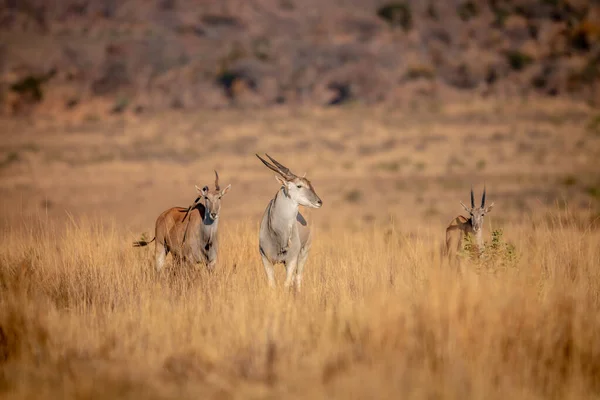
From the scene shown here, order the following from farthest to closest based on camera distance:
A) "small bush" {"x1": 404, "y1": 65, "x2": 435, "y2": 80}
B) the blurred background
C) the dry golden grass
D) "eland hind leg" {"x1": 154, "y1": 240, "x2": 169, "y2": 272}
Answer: "small bush" {"x1": 404, "y1": 65, "x2": 435, "y2": 80} < the blurred background < "eland hind leg" {"x1": 154, "y1": 240, "x2": 169, "y2": 272} < the dry golden grass

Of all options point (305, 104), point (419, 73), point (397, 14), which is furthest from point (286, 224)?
point (397, 14)

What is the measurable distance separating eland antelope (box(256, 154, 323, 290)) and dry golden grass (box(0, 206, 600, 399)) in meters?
0.59

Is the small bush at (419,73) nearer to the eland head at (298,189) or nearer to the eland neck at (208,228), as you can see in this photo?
the eland head at (298,189)

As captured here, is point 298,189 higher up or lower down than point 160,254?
higher up

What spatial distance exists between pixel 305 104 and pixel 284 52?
838cm

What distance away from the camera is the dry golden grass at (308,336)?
18.9ft

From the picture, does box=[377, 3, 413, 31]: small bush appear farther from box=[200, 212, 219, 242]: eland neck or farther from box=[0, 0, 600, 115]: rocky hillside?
box=[200, 212, 219, 242]: eland neck

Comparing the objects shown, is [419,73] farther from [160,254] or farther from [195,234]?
[195,234]

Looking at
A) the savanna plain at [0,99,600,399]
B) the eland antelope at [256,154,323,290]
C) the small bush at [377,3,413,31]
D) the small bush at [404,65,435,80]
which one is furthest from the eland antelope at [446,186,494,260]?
the small bush at [377,3,413,31]

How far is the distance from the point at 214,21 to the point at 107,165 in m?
36.4

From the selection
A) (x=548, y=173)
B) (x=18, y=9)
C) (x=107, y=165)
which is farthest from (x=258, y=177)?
(x=18, y=9)

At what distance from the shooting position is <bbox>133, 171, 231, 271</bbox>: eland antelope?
932 centimetres

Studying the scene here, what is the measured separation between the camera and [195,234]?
9.48 metres

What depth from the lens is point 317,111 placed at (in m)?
42.8
